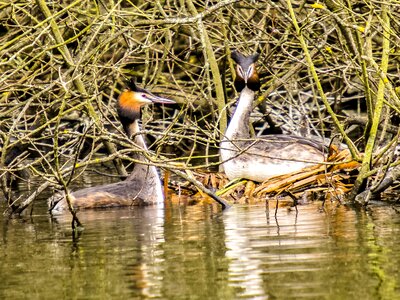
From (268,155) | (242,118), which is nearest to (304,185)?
(268,155)

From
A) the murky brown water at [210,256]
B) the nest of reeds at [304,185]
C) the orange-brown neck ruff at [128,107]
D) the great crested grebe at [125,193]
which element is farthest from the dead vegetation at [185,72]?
the murky brown water at [210,256]

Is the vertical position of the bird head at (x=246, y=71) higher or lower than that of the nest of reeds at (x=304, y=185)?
higher

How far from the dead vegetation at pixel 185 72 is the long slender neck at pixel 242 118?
0.18m

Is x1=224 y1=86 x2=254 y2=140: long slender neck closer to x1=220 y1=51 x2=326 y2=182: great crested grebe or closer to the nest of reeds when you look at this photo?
x1=220 y1=51 x2=326 y2=182: great crested grebe

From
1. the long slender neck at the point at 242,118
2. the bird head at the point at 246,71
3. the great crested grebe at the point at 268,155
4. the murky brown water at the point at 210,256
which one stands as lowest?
the murky brown water at the point at 210,256

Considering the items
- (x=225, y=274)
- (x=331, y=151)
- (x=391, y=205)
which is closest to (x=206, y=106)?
(x=331, y=151)

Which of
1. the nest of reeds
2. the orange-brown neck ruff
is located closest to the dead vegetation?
the nest of reeds

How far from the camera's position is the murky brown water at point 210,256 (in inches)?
237

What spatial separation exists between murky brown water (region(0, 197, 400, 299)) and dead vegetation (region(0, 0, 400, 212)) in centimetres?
51

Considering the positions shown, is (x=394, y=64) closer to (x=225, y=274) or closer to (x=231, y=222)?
(x=231, y=222)

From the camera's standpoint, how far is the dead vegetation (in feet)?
29.8

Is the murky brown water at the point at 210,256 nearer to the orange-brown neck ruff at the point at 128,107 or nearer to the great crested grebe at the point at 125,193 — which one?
the great crested grebe at the point at 125,193

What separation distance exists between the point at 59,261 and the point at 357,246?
1824mm

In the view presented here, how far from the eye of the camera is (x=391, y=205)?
9.48 metres
